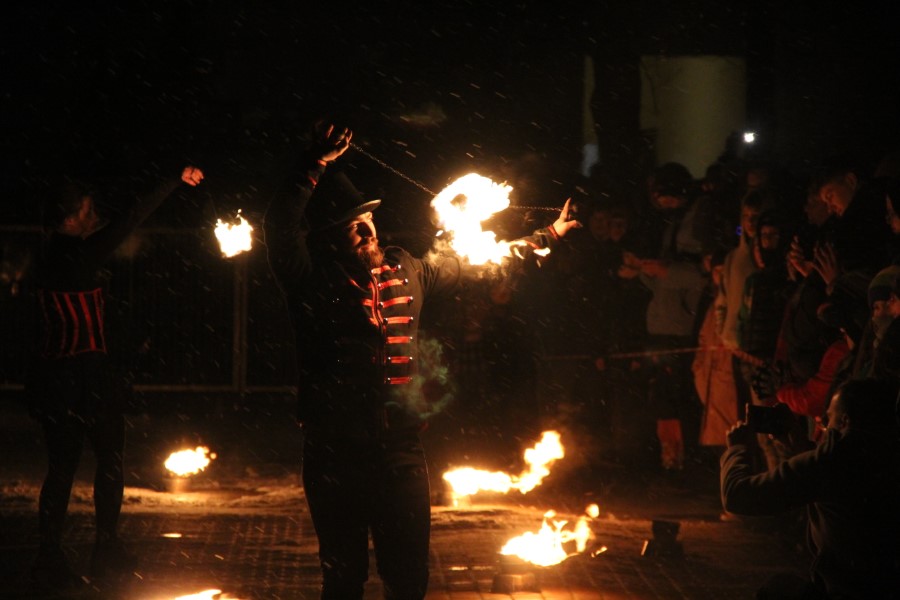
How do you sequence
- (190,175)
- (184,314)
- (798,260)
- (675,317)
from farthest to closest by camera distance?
(184,314) < (675,317) < (798,260) < (190,175)

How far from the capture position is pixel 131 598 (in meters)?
7.31

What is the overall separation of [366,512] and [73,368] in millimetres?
2660

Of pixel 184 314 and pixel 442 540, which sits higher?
pixel 184 314

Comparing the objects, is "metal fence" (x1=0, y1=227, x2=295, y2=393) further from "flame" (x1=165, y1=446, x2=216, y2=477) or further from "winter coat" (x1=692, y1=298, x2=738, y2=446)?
"winter coat" (x1=692, y1=298, x2=738, y2=446)

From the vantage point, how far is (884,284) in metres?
7.17

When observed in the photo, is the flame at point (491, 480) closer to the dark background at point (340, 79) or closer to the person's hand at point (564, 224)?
the person's hand at point (564, 224)

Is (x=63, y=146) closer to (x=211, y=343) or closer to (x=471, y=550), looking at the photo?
(x=211, y=343)

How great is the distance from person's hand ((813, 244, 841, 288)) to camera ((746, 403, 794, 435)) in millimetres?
3401

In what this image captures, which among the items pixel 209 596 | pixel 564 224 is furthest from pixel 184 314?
pixel 564 224

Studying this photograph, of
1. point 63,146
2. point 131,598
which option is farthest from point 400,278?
point 63,146

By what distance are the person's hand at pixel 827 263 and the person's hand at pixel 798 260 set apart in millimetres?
316

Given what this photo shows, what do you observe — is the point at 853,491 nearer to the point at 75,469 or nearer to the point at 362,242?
the point at 362,242

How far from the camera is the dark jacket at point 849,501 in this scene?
483cm

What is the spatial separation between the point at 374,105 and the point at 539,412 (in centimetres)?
618
